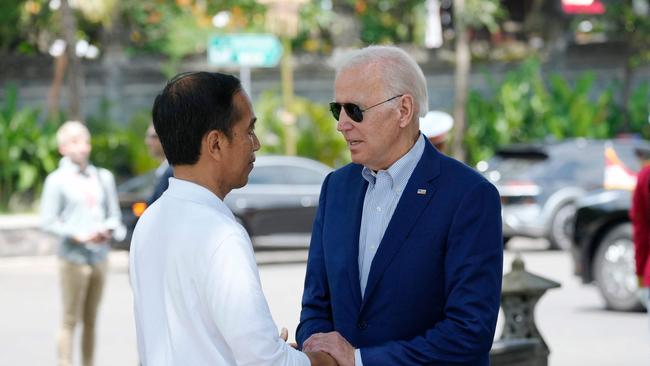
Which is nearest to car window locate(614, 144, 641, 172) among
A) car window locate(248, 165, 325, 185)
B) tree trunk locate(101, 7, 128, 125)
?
car window locate(248, 165, 325, 185)

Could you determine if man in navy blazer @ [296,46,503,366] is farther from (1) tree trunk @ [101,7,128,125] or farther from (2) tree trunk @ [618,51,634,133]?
(2) tree trunk @ [618,51,634,133]

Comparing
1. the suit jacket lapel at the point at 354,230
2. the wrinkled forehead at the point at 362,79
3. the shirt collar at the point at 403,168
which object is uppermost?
the wrinkled forehead at the point at 362,79

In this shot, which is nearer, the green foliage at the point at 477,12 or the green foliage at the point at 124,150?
the green foliage at the point at 124,150

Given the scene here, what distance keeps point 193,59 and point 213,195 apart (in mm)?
27671

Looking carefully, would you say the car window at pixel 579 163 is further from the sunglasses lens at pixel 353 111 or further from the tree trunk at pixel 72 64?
the sunglasses lens at pixel 353 111

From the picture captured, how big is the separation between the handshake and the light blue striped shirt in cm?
18

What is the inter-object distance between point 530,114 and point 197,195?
27.5 m

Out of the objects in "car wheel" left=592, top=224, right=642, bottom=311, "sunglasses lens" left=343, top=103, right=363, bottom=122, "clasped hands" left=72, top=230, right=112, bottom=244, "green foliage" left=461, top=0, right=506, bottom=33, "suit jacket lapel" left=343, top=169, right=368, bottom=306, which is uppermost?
"sunglasses lens" left=343, top=103, right=363, bottom=122

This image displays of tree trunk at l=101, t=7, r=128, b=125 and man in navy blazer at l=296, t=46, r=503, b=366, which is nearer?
man in navy blazer at l=296, t=46, r=503, b=366

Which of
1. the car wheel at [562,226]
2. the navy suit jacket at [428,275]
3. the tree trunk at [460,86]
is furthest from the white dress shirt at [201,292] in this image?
the tree trunk at [460,86]

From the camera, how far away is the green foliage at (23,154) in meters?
26.7

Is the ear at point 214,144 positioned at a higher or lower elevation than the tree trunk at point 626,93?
higher

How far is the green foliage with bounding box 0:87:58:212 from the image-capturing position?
2669cm

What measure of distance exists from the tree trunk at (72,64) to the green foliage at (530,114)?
872 centimetres
